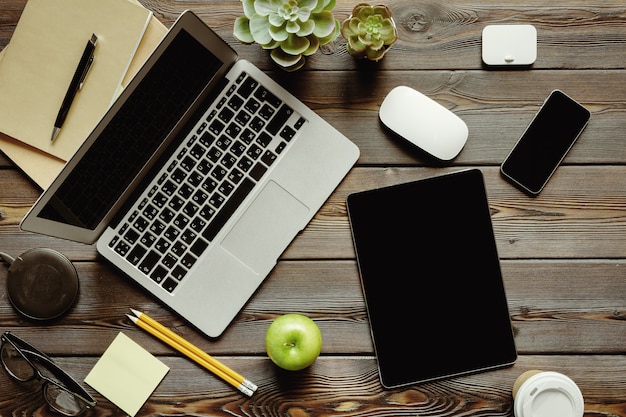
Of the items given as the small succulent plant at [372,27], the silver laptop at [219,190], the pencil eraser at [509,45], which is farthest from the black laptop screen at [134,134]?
the pencil eraser at [509,45]

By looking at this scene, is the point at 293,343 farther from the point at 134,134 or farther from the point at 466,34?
the point at 466,34

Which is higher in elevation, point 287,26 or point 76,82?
point 287,26

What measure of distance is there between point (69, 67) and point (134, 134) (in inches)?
7.6

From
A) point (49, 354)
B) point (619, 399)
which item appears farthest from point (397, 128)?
point (49, 354)

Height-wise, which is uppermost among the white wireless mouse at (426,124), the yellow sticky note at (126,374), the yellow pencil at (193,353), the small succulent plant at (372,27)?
the small succulent plant at (372,27)

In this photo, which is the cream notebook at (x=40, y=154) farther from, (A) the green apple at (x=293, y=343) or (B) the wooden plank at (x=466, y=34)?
(A) the green apple at (x=293, y=343)

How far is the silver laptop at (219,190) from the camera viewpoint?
3.01ft

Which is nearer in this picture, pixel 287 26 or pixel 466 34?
pixel 287 26

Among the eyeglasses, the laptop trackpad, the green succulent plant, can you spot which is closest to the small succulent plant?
the green succulent plant

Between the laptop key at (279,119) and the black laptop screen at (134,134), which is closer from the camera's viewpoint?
the black laptop screen at (134,134)

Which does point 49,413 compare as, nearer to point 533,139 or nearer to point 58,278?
point 58,278

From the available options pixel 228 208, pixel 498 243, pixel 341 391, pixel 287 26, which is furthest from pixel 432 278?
pixel 287 26

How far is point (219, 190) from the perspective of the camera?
933 millimetres

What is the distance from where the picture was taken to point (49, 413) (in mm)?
951
